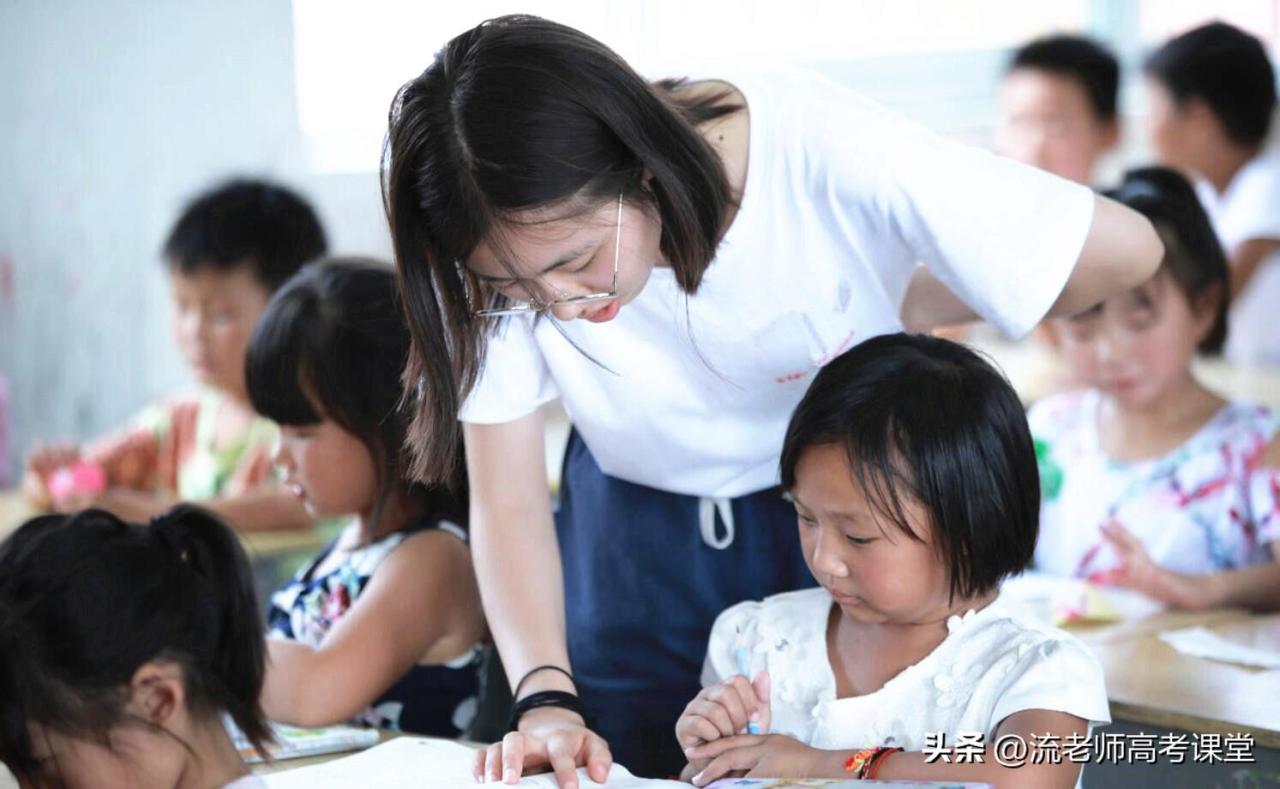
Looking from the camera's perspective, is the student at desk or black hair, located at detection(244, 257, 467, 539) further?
the student at desk

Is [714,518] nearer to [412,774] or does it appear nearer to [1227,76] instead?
[412,774]

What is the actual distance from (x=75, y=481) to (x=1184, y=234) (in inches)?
80.2

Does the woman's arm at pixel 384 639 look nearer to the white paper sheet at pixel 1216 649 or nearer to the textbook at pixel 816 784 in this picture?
the textbook at pixel 816 784

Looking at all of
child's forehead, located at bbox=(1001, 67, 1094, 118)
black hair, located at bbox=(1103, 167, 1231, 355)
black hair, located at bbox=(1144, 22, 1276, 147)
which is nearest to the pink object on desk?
black hair, located at bbox=(1103, 167, 1231, 355)

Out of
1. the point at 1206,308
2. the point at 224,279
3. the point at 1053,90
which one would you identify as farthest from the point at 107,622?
the point at 1053,90

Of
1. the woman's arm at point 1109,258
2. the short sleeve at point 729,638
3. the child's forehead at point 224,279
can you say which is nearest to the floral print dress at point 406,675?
the short sleeve at point 729,638

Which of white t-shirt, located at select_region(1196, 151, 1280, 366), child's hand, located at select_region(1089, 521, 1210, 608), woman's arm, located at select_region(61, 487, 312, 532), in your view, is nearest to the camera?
child's hand, located at select_region(1089, 521, 1210, 608)

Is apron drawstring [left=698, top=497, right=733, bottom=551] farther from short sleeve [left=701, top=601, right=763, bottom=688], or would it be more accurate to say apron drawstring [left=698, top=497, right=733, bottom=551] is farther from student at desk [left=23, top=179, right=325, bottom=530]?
student at desk [left=23, top=179, right=325, bottom=530]

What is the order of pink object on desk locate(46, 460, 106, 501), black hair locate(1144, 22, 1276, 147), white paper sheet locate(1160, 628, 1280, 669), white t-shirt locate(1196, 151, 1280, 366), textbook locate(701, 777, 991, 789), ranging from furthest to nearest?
black hair locate(1144, 22, 1276, 147) → white t-shirt locate(1196, 151, 1280, 366) → pink object on desk locate(46, 460, 106, 501) → white paper sheet locate(1160, 628, 1280, 669) → textbook locate(701, 777, 991, 789)

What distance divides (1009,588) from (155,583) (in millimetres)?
1180

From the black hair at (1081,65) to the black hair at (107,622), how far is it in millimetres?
2917

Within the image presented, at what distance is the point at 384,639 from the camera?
172 centimetres

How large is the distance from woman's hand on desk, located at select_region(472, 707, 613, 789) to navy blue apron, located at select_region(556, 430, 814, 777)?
0.92 feet

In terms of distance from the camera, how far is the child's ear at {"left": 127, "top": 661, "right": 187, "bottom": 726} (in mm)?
1331
